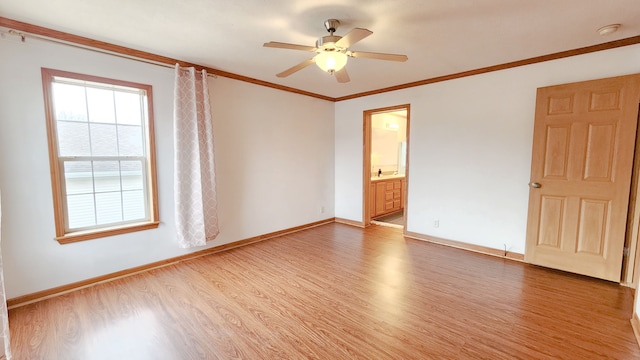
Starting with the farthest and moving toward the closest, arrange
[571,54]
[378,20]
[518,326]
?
1. [571,54]
2. [378,20]
3. [518,326]

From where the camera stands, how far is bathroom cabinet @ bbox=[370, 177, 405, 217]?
17.5 ft

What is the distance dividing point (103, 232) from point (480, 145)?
4.54 metres

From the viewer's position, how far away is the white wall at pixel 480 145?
3.03m

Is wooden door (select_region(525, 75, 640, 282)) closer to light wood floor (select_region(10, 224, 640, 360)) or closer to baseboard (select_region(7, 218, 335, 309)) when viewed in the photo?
light wood floor (select_region(10, 224, 640, 360))

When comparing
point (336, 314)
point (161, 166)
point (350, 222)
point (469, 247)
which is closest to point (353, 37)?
point (336, 314)

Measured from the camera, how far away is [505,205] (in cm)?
338

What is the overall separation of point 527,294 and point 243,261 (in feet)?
9.97

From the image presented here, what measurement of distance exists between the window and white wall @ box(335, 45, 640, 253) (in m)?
3.54

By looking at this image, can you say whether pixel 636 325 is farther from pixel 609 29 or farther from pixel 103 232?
pixel 103 232

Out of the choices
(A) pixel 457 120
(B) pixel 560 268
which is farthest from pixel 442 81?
(B) pixel 560 268

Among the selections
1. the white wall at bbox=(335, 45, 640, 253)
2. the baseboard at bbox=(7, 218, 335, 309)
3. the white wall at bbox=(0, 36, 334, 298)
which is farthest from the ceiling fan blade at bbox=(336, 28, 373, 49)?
the baseboard at bbox=(7, 218, 335, 309)

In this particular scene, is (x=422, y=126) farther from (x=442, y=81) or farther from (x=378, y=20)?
(x=378, y=20)

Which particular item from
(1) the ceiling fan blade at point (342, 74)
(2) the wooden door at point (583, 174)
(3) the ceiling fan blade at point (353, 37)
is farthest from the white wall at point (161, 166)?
(2) the wooden door at point (583, 174)

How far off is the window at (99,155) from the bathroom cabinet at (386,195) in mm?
3749
